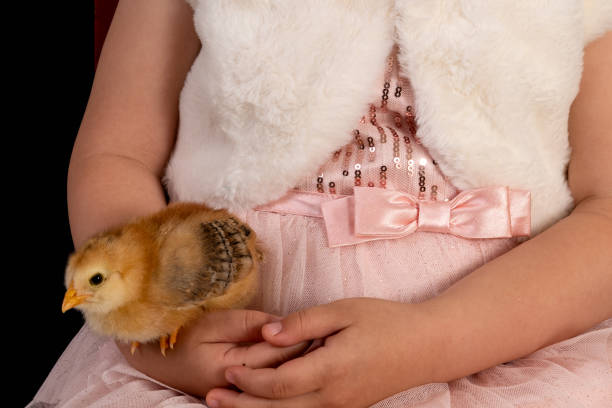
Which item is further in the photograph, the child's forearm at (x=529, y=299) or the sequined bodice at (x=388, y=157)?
the sequined bodice at (x=388, y=157)

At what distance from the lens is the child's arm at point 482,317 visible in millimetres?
592

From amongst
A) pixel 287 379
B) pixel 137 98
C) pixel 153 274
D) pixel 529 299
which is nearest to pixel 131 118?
pixel 137 98

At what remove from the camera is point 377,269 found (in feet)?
2.48

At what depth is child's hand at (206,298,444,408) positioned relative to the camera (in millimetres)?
582

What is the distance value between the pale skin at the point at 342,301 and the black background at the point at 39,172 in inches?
10.8

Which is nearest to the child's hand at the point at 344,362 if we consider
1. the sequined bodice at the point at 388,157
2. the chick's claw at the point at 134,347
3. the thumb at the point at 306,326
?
the thumb at the point at 306,326

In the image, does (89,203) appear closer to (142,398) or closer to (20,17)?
(142,398)

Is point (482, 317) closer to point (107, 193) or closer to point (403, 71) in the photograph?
point (403, 71)

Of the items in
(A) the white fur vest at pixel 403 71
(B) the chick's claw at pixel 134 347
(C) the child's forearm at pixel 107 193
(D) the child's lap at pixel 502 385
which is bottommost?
(D) the child's lap at pixel 502 385

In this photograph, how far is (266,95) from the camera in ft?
2.39

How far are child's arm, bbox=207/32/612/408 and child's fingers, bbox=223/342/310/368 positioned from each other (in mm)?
23

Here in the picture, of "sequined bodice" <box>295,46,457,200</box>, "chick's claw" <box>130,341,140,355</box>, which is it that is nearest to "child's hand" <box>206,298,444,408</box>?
"chick's claw" <box>130,341,140,355</box>

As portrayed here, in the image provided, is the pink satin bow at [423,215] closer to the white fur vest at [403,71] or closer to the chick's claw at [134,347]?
the white fur vest at [403,71]

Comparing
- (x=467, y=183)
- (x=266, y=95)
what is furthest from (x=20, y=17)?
(x=467, y=183)
